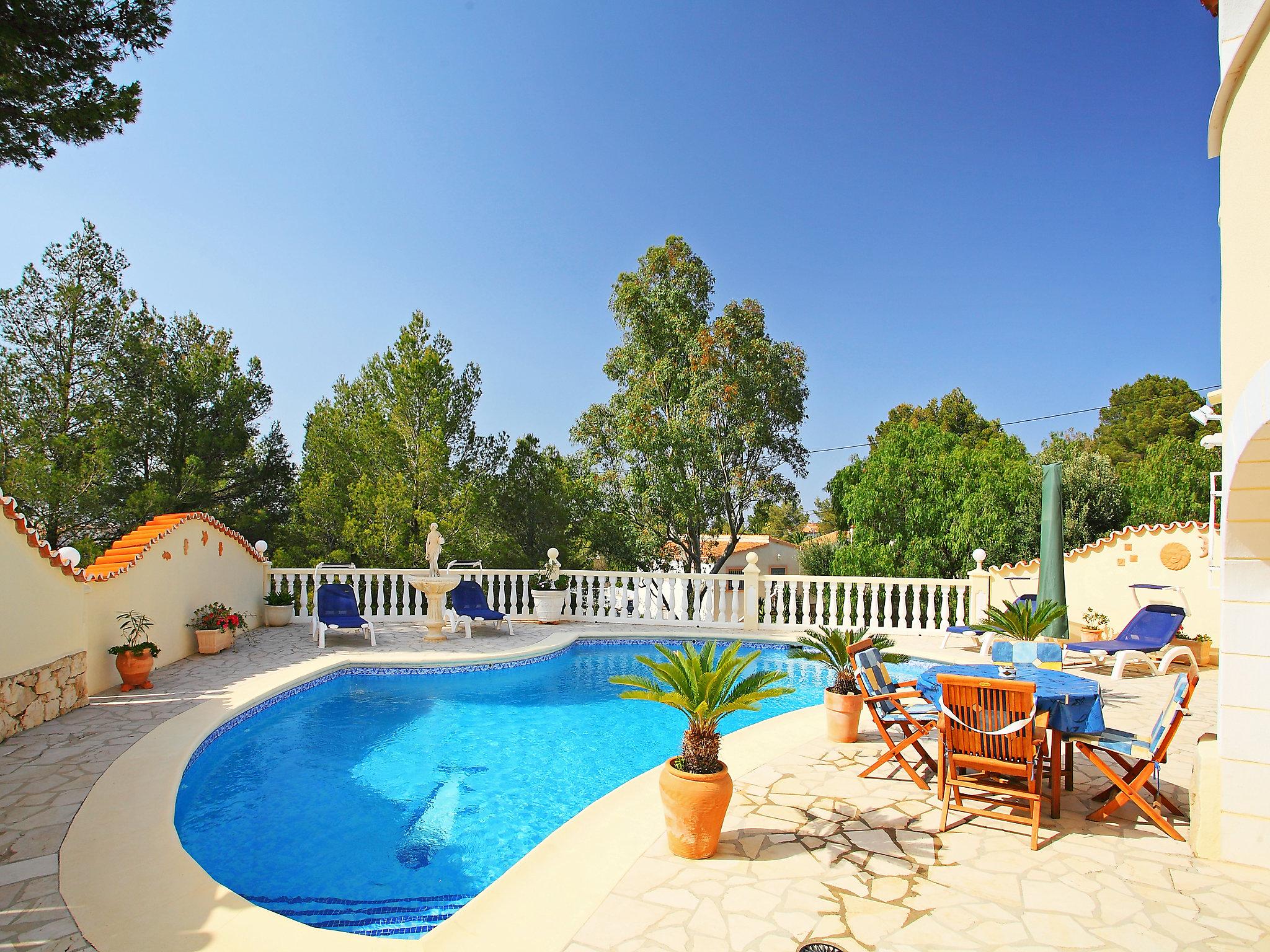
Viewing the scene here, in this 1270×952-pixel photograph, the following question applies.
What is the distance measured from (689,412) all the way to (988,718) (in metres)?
15.9

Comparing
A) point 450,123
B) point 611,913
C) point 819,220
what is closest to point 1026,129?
point 819,220

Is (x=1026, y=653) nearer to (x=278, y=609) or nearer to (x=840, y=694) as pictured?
(x=840, y=694)

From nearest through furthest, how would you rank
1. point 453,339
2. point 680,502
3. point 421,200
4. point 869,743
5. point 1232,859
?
point 1232,859, point 869,743, point 421,200, point 453,339, point 680,502

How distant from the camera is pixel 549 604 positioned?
13164mm

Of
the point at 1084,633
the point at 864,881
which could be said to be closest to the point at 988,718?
the point at 864,881

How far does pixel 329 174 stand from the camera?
12547 mm

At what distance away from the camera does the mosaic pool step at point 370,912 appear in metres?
3.64

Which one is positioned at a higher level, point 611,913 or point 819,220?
point 819,220

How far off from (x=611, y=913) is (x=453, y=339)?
16.9m

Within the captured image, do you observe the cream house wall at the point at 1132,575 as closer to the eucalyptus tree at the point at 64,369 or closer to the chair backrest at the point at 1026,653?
the chair backrest at the point at 1026,653

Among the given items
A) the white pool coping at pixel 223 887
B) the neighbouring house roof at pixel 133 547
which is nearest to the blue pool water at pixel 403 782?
the white pool coping at pixel 223 887

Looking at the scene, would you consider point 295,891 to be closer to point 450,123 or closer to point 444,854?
point 444,854

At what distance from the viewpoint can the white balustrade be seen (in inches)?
476

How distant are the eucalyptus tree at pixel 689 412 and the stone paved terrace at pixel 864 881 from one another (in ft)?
48.3
